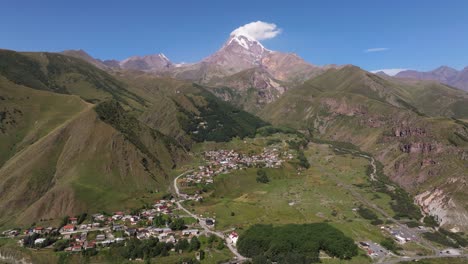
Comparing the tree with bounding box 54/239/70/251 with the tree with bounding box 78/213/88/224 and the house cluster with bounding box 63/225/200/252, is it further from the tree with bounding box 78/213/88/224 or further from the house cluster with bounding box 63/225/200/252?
the tree with bounding box 78/213/88/224

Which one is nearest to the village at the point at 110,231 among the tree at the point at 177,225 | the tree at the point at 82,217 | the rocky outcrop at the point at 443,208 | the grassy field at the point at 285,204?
the tree at the point at 177,225

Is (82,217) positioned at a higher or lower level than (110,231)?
higher

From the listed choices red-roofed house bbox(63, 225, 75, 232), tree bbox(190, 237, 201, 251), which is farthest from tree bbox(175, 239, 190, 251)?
red-roofed house bbox(63, 225, 75, 232)

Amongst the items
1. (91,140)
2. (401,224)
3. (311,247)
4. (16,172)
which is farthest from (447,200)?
(16,172)

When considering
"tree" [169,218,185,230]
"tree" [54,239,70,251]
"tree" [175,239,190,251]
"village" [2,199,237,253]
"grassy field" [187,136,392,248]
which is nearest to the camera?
"tree" [175,239,190,251]

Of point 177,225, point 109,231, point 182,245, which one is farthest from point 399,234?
point 109,231

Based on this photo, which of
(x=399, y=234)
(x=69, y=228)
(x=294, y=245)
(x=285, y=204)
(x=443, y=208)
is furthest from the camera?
(x=285, y=204)

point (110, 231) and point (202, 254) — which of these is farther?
point (110, 231)

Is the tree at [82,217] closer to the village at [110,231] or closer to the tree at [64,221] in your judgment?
the village at [110,231]

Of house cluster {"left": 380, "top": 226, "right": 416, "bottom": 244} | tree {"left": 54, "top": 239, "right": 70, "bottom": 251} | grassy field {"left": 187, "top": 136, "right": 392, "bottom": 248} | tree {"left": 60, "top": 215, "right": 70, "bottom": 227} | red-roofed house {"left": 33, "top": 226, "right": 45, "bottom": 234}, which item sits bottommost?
tree {"left": 54, "top": 239, "right": 70, "bottom": 251}

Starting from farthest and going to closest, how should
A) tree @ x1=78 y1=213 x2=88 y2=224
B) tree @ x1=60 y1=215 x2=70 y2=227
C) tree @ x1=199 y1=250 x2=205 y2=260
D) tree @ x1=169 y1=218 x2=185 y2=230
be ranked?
tree @ x1=78 y1=213 x2=88 y2=224 → tree @ x1=60 y1=215 x2=70 y2=227 → tree @ x1=169 y1=218 x2=185 y2=230 → tree @ x1=199 y1=250 x2=205 y2=260

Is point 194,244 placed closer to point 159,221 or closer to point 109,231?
point 159,221

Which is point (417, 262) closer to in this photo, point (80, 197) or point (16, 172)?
point (80, 197)
